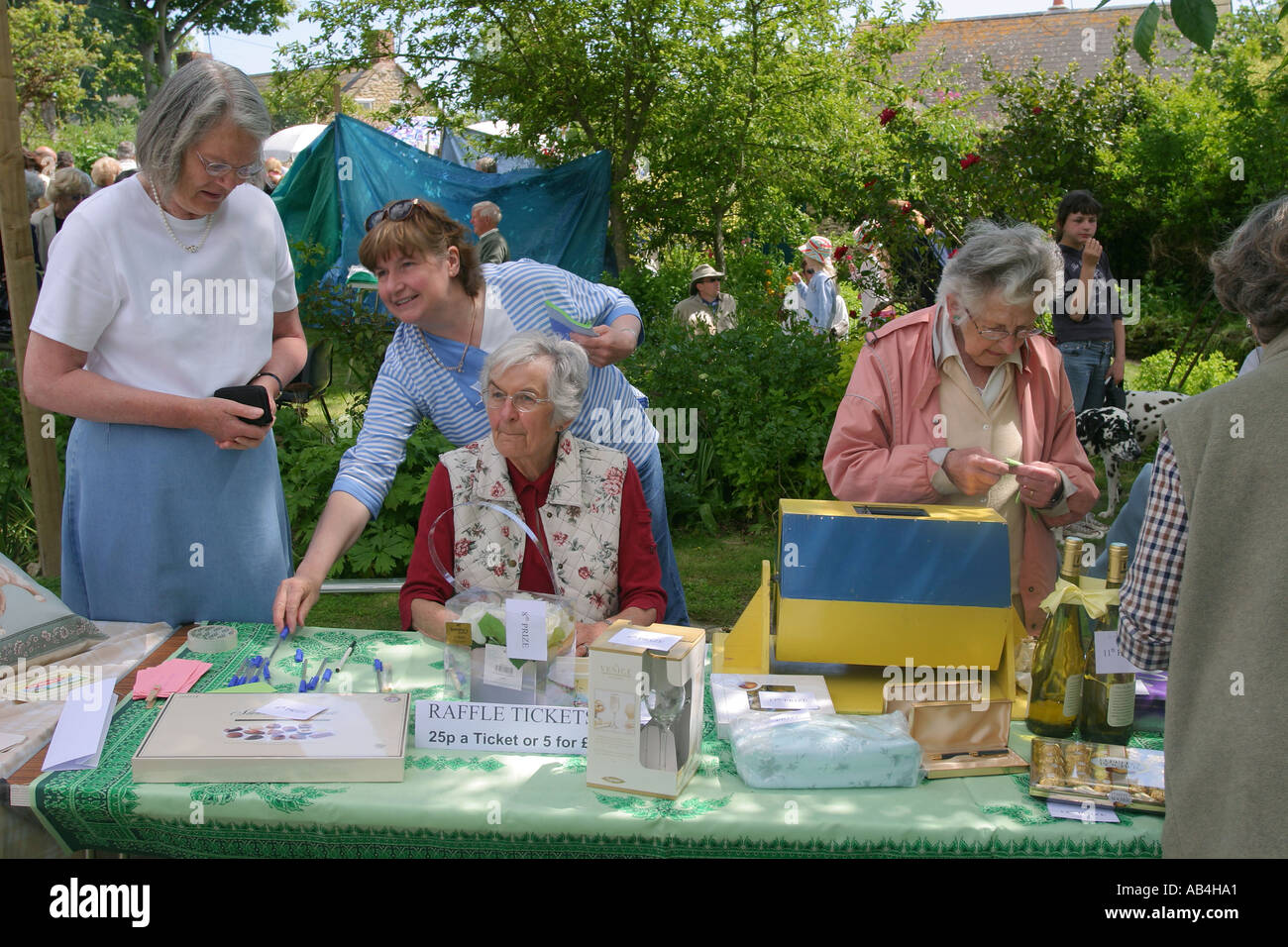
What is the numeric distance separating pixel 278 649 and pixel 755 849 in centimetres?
128

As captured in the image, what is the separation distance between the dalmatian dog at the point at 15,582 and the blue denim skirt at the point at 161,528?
0.72ft

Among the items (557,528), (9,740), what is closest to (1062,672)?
(557,528)

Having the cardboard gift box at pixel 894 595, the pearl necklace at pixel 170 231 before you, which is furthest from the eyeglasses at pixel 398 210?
the cardboard gift box at pixel 894 595

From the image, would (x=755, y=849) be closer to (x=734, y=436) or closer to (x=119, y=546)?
(x=119, y=546)

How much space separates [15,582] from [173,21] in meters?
34.5

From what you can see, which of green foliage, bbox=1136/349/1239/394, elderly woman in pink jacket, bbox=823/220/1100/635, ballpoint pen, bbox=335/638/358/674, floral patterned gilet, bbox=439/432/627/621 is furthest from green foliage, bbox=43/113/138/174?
elderly woman in pink jacket, bbox=823/220/1100/635

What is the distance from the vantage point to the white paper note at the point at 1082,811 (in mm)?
1735

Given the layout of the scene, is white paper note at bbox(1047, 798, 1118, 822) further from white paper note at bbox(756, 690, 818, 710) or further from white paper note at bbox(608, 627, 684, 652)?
white paper note at bbox(608, 627, 684, 652)

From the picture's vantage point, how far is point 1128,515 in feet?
9.44

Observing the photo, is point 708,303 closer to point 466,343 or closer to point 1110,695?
A: point 466,343

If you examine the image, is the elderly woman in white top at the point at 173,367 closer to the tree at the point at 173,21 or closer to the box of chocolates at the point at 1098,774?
the box of chocolates at the point at 1098,774

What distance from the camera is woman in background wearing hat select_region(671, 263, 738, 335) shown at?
9297 mm

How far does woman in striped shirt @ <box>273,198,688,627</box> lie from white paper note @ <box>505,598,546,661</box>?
69 centimetres
